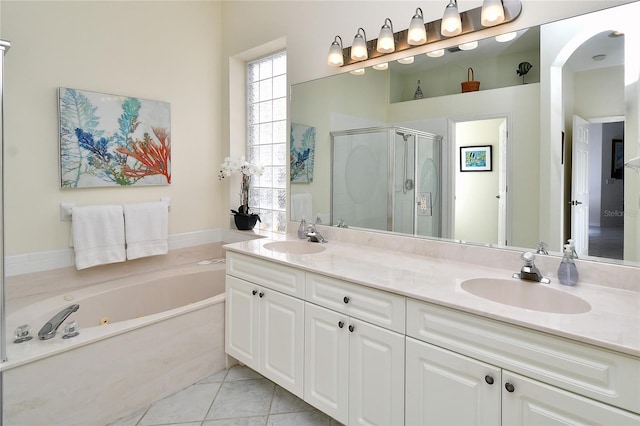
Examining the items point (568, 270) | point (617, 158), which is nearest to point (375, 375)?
point (568, 270)

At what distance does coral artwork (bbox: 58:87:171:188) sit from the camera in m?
2.35

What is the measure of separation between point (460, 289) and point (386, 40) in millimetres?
1416

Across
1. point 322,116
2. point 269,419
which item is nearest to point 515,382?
point 269,419

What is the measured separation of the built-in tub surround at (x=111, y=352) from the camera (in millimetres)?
1610

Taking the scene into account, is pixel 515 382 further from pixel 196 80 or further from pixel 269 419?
pixel 196 80

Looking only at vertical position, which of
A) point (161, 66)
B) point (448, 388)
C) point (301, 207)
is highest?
point (161, 66)

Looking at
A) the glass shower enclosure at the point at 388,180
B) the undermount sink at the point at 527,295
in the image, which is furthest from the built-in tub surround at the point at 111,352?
the undermount sink at the point at 527,295

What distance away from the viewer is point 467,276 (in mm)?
1533

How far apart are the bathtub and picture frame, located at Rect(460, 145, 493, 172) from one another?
1.64 meters

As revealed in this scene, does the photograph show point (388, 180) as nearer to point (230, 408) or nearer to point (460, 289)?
point (460, 289)

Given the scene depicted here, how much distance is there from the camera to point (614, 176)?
142 centimetres

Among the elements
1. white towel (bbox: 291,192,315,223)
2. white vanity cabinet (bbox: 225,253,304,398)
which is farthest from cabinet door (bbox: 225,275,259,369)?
white towel (bbox: 291,192,315,223)

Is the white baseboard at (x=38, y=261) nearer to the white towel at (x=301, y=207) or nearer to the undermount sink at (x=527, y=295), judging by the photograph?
the white towel at (x=301, y=207)

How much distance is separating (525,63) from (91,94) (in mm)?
2601
